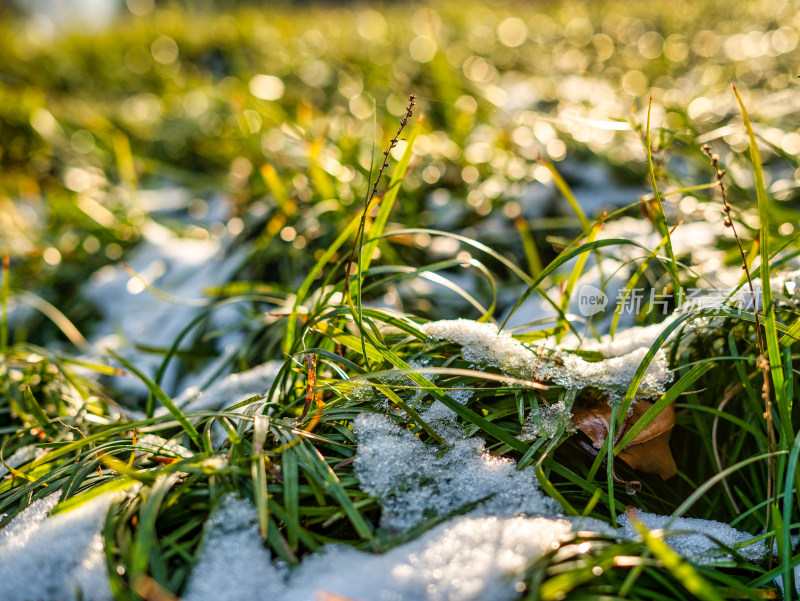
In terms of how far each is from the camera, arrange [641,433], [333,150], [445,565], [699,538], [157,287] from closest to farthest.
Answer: [445,565] < [699,538] < [641,433] < [157,287] < [333,150]

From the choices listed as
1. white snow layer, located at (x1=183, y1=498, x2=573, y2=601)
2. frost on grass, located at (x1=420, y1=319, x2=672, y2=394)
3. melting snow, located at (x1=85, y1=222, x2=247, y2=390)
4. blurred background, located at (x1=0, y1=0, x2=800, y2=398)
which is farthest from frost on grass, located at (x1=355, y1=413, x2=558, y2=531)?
melting snow, located at (x1=85, y1=222, x2=247, y2=390)

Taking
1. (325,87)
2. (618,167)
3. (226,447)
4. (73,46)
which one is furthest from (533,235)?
(73,46)

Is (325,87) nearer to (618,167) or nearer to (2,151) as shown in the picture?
(2,151)

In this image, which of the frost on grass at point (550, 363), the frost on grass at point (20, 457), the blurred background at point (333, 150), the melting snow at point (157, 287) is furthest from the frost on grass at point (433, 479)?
the melting snow at point (157, 287)

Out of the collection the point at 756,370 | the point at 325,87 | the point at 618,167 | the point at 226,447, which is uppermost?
the point at 325,87

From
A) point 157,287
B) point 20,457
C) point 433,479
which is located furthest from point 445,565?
point 157,287

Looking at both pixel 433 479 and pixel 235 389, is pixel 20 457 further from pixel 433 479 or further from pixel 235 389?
pixel 433 479

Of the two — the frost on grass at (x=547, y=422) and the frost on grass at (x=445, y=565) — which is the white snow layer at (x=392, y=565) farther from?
the frost on grass at (x=547, y=422)
